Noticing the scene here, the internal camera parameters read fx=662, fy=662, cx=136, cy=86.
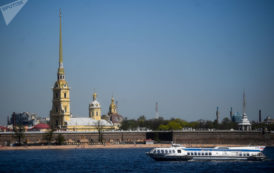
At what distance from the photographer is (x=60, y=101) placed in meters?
159

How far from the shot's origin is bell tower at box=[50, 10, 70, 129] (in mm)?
159375

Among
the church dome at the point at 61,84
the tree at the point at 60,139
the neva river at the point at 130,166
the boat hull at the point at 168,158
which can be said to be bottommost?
the neva river at the point at 130,166

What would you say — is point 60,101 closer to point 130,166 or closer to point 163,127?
point 163,127

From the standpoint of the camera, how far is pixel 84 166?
81000 mm

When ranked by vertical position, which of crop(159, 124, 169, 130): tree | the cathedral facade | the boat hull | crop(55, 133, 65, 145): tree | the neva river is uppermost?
the cathedral facade

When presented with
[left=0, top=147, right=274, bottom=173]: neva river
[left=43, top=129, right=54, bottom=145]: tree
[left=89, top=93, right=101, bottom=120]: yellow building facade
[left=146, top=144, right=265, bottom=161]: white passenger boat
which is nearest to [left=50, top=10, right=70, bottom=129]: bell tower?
[left=43, top=129, right=54, bottom=145]: tree

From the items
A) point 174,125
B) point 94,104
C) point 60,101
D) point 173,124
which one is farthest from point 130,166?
point 173,124

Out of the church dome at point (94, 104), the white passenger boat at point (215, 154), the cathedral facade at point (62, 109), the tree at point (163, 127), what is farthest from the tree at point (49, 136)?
the white passenger boat at point (215, 154)

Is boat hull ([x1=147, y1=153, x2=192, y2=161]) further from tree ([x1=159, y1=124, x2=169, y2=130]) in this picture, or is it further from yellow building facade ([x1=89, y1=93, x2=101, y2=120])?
yellow building facade ([x1=89, y1=93, x2=101, y2=120])

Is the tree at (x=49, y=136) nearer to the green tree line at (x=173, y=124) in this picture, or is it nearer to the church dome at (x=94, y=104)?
the church dome at (x=94, y=104)

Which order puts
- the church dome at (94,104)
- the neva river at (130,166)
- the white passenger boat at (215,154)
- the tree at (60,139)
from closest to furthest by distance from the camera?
the neva river at (130,166) < the white passenger boat at (215,154) < the tree at (60,139) < the church dome at (94,104)

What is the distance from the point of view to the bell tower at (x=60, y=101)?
523 feet

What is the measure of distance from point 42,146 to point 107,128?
124 feet

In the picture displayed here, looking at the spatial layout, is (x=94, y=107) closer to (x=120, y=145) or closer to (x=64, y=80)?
(x=64, y=80)
